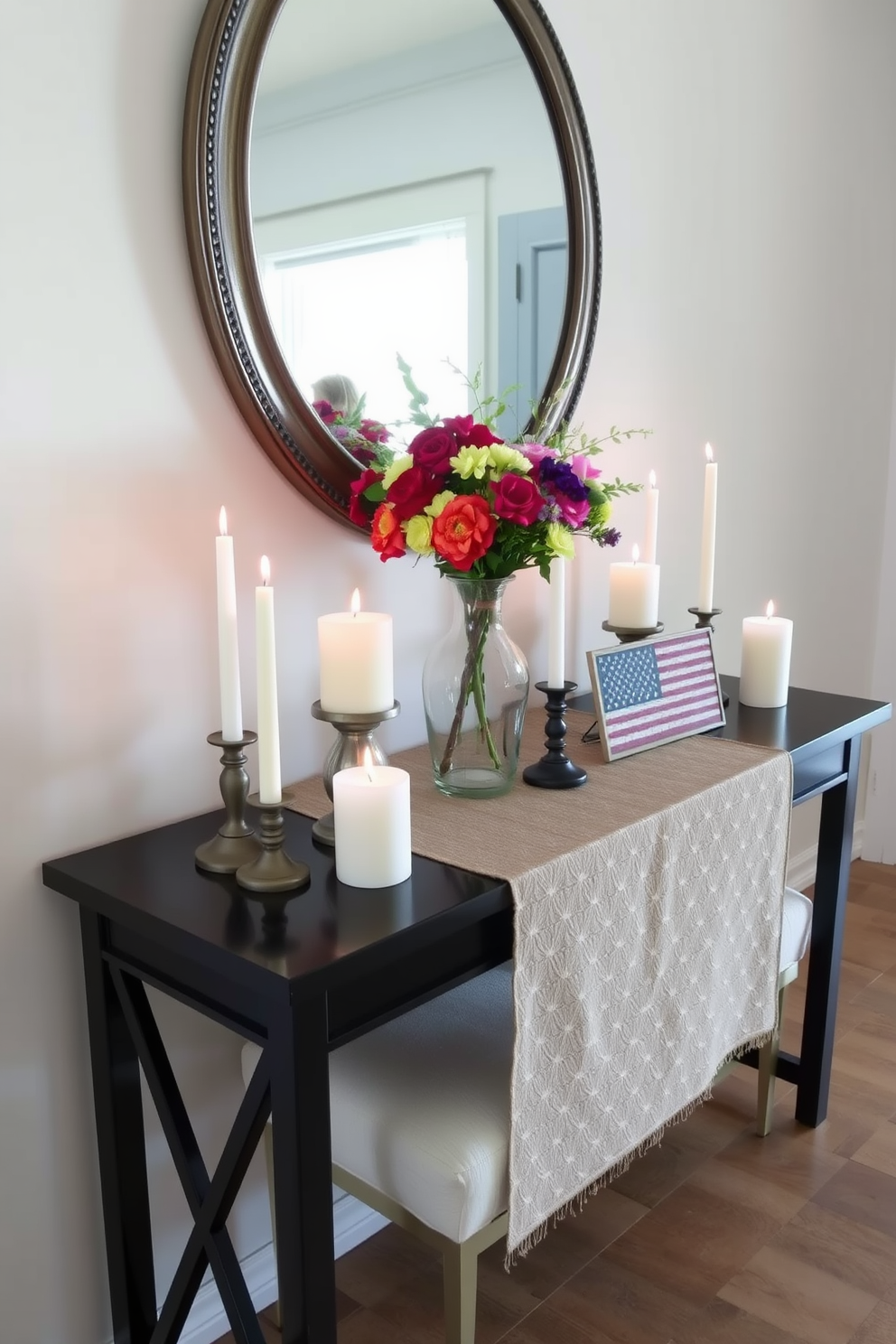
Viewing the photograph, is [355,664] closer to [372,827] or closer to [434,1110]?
[372,827]

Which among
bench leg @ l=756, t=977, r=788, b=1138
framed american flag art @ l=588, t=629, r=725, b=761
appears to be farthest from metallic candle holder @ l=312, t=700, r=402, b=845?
bench leg @ l=756, t=977, r=788, b=1138

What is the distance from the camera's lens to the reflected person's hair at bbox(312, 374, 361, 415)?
145cm

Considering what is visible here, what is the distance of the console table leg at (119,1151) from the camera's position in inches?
49.1

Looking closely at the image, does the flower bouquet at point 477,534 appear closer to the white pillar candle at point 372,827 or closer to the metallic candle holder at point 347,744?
the metallic candle holder at point 347,744

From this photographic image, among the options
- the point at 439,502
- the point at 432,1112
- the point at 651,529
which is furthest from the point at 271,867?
the point at 651,529

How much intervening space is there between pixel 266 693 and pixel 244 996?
0.99ft

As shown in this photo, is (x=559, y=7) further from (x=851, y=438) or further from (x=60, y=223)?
(x=851, y=438)

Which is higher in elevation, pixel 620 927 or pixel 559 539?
pixel 559 539

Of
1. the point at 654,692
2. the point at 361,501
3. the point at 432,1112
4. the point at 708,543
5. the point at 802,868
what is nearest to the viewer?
the point at 432,1112

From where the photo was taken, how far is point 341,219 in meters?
1.43

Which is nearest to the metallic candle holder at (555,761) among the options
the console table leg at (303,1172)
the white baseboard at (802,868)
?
the console table leg at (303,1172)

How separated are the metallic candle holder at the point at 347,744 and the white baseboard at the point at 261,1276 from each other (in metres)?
0.62

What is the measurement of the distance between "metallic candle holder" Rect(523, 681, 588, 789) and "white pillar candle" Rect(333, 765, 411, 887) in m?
0.35

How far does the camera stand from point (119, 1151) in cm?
128
